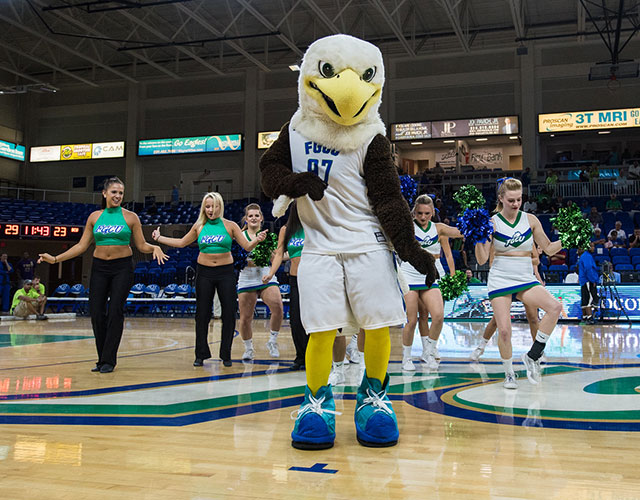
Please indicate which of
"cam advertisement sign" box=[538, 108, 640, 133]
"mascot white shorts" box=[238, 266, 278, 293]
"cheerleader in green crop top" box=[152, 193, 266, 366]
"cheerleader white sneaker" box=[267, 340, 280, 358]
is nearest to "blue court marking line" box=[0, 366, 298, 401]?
"cheerleader in green crop top" box=[152, 193, 266, 366]

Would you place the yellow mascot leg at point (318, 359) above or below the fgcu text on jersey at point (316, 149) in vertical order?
below

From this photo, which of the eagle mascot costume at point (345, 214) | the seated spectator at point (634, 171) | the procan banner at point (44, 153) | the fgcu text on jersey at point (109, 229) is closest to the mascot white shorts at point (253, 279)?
the fgcu text on jersey at point (109, 229)

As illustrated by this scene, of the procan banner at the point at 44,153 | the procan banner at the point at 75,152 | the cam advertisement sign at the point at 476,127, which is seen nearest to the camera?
the cam advertisement sign at the point at 476,127

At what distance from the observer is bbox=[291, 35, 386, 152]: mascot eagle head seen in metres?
3.13

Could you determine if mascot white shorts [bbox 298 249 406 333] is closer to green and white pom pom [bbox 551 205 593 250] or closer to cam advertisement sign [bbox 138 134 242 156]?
green and white pom pom [bbox 551 205 593 250]

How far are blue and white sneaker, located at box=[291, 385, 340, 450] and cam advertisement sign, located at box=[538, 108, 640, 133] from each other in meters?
22.4

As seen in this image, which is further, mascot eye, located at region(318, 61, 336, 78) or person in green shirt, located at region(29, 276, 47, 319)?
person in green shirt, located at region(29, 276, 47, 319)

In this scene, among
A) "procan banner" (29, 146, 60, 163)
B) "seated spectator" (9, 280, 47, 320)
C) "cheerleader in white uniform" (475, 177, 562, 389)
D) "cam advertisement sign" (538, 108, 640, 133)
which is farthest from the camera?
"procan banner" (29, 146, 60, 163)

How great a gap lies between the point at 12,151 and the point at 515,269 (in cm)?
2876

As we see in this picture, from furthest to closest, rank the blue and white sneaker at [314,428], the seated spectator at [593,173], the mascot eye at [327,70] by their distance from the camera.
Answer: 1. the seated spectator at [593,173]
2. the mascot eye at [327,70]
3. the blue and white sneaker at [314,428]

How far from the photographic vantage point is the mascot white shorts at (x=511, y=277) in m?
4.96

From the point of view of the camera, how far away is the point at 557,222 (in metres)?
5.36

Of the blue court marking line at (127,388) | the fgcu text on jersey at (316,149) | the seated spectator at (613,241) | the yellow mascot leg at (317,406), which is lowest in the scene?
the blue court marking line at (127,388)

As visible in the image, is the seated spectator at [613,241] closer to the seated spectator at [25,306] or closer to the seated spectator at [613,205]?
the seated spectator at [613,205]
